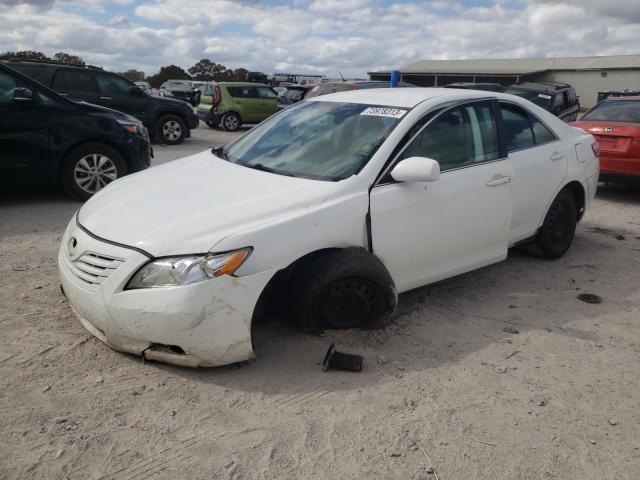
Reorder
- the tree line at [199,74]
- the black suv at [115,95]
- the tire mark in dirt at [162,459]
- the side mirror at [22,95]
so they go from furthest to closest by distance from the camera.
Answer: the tree line at [199,74], the black suv at [115,95], the side mirror at [22,95], the tire mark in dirt at [162,459]

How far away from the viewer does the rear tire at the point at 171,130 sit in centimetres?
1367

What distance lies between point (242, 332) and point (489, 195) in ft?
7.01

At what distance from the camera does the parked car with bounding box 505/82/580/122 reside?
13.3 metres

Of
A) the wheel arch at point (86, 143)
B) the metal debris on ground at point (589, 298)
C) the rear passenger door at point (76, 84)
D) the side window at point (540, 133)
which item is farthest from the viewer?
the rear passenger door at point (76, 84)

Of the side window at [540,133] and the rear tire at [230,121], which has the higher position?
the side window at [540,133]

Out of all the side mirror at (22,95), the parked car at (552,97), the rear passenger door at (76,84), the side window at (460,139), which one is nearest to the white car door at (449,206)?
the side window at (460,139)

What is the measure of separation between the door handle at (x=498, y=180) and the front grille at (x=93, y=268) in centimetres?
262

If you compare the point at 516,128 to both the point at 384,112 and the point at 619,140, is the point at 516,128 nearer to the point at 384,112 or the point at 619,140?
the point at 384,112

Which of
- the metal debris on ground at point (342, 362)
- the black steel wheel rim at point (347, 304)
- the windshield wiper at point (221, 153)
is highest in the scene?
the windshield wiper at point (221, 153)

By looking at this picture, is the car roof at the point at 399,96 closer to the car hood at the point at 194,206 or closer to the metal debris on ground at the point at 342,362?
the car hood at the point at 194,206

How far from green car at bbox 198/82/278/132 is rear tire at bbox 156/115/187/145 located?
444 cm

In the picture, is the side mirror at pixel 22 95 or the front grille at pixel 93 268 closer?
the front grille at pixel 93 268

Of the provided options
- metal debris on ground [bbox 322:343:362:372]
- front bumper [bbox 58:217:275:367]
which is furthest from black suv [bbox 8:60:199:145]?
metal debris on ground [bbox 322:343:362:372]

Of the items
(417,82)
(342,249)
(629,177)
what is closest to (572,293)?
(342,249)
